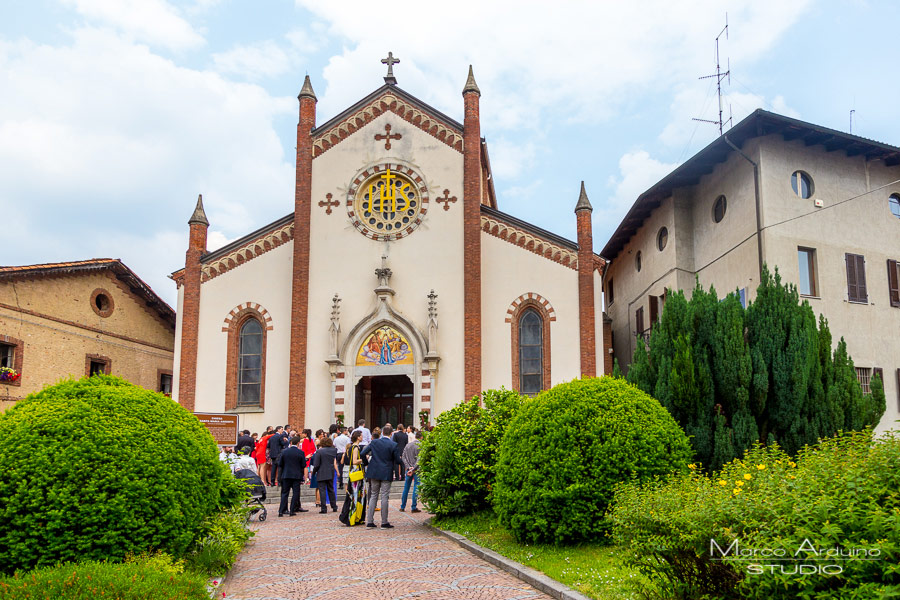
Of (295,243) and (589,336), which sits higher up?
(295,243)

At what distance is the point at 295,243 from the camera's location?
25281mm

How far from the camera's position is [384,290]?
2450 centimetres

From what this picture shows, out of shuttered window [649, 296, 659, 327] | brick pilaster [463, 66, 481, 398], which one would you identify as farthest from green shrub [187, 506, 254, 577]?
shuttered window [649, 296, 659, 327]

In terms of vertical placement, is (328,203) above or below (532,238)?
above

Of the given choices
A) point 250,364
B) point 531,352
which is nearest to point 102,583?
point 531,352

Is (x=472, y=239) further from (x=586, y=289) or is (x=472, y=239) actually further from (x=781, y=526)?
(x=781, y=526)

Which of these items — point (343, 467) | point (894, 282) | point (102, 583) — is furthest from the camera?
point (894, 282)

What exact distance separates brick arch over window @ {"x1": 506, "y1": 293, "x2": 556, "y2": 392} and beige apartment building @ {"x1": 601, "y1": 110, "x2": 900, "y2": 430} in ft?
15.4

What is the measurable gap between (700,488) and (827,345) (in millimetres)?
8940

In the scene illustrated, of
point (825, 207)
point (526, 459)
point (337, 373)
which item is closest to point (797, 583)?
point (526, 459)

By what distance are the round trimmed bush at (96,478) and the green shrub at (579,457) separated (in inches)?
158

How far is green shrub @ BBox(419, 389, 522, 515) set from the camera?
1291 cm

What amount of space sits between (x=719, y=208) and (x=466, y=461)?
13.0 metres

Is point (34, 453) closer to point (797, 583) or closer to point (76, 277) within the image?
point (797, 583)
